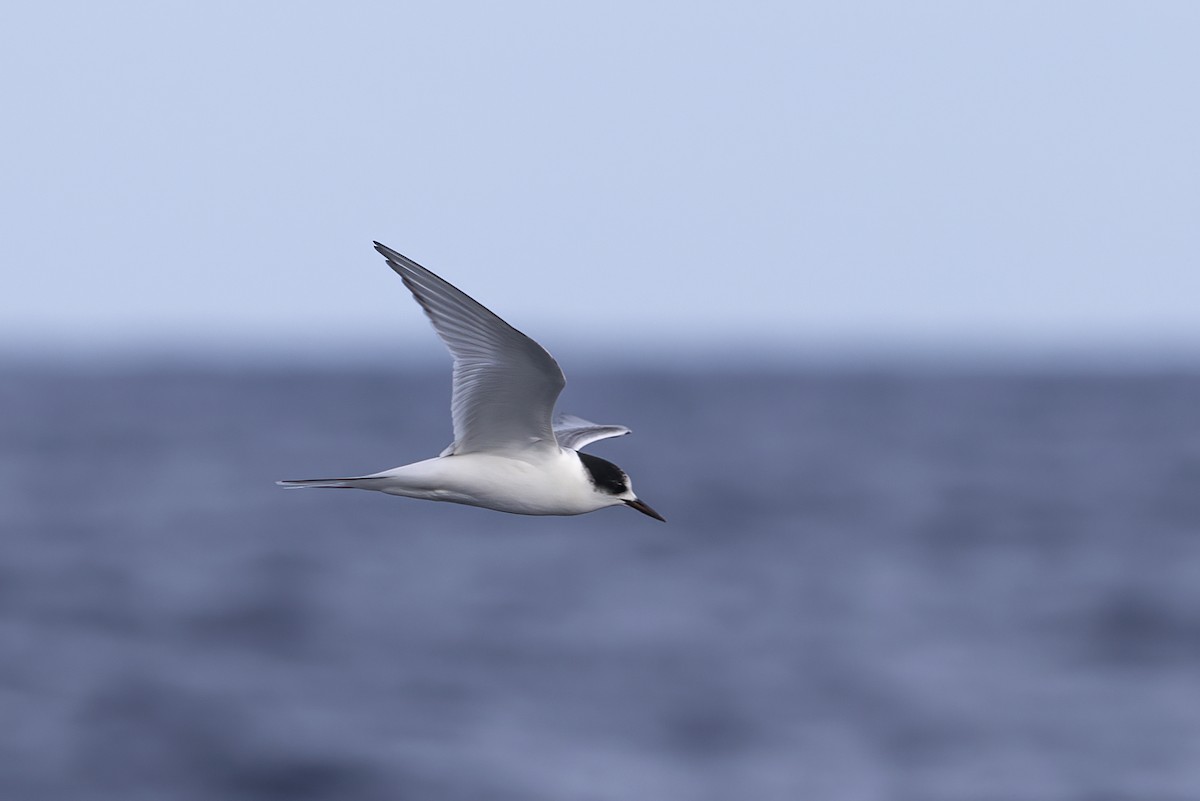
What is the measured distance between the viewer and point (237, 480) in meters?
53.2

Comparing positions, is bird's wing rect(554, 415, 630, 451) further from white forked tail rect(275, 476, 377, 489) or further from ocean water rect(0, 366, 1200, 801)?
ocean water rect(0, 366, 1200, 801)

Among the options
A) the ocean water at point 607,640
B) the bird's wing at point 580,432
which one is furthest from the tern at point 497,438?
the ocean water at point 607,640

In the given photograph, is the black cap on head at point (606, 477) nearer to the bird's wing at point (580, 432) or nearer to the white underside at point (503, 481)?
the white underside at point (503, 481)

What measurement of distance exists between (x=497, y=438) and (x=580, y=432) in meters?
1.55

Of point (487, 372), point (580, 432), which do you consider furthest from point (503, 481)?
point (580, 432)

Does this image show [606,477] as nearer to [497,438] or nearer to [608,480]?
[608,480]

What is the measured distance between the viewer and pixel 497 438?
1025cm

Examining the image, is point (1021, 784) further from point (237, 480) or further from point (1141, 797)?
point (237, 480)

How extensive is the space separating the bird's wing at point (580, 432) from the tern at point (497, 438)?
0.82m

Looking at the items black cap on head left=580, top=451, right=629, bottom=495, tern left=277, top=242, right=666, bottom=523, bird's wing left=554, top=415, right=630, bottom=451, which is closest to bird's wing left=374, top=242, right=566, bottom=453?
tern left=277, top=242, right=666, bottom=523

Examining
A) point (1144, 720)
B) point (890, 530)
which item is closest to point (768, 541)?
point (890, 530)

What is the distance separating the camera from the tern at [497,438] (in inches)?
377

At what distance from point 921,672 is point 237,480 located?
3092cm

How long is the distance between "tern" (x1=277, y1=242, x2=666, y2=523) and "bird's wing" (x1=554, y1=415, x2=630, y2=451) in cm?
82
